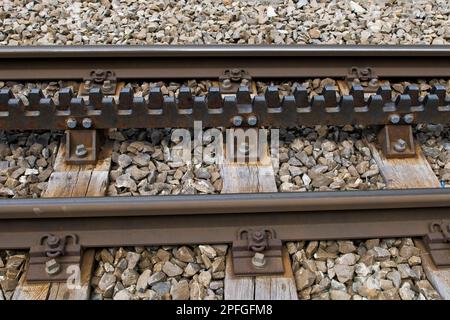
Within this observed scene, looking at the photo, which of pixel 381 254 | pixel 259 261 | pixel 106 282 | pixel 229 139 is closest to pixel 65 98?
pixel 229 139

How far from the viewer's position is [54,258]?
96.5 inches

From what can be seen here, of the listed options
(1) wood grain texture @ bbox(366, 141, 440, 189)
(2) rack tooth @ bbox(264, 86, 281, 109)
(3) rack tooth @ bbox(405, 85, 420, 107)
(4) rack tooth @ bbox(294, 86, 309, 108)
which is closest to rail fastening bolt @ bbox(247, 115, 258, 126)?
(2) rack tooth @ bbox(264, 86, 281, 109)

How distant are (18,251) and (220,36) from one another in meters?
2.51

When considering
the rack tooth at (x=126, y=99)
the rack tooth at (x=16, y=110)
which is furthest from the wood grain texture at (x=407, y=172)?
the rack tooth at (x=16, y=110)

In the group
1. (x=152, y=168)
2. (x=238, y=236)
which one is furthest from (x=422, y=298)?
(x=152, y=168)

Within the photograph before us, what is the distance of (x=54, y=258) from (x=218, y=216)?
844 mm

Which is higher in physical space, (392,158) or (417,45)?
(417,45)

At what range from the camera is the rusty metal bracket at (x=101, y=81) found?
368 centimetres

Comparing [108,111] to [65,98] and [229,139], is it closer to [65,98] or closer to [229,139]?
[65,98]

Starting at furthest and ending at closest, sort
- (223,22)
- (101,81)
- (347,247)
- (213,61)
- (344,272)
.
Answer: (223,22), (213,61), (101,81), (347,247), (344,272)

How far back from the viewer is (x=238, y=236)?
256cm

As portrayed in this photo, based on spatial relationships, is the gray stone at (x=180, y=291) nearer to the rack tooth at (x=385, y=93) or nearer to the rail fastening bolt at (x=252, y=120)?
the rail fastening bolt at (x=252, y=120)
